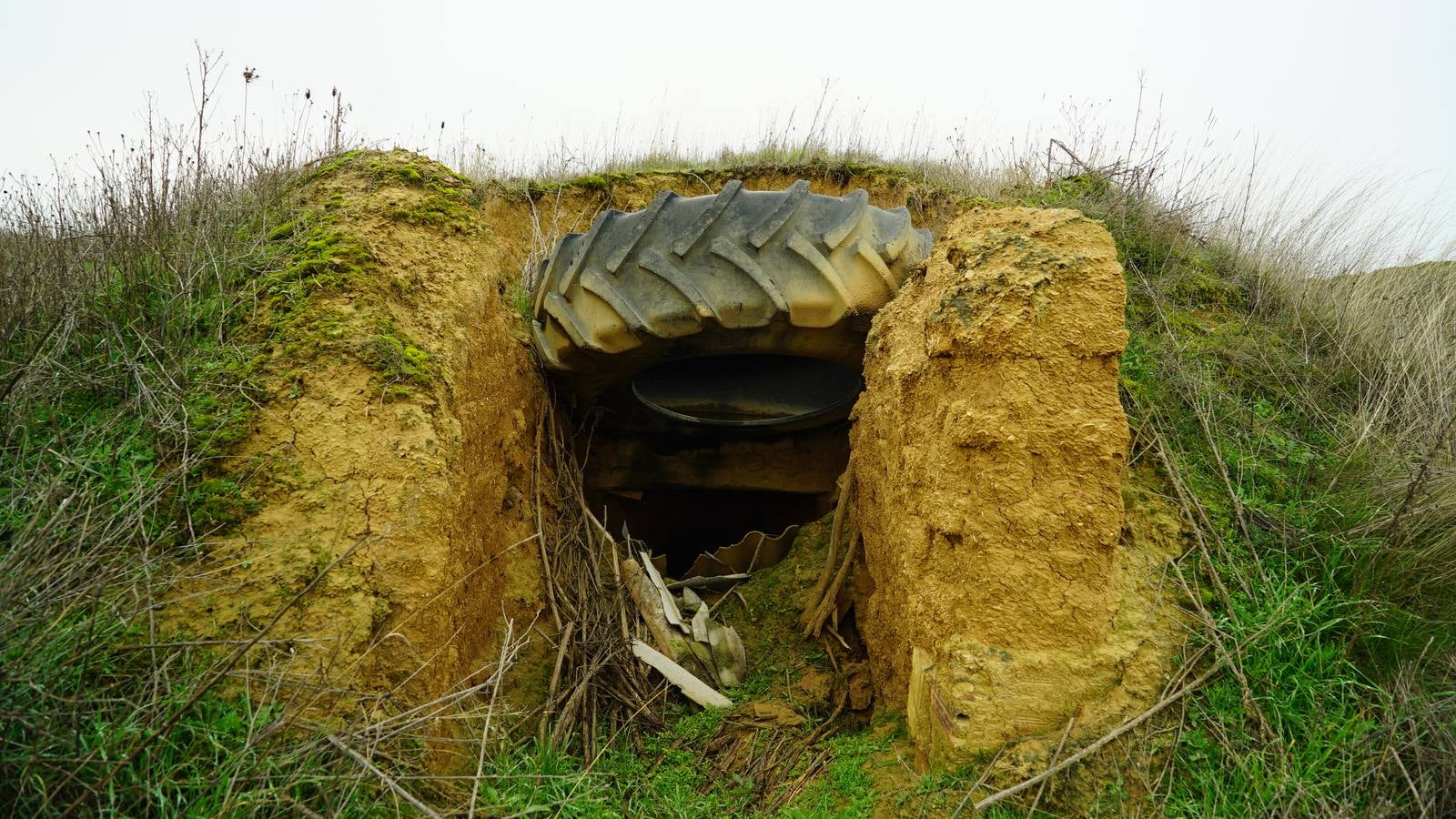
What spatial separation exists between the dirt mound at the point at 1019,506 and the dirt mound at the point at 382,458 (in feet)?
4.99

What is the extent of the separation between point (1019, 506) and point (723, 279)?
1.51m

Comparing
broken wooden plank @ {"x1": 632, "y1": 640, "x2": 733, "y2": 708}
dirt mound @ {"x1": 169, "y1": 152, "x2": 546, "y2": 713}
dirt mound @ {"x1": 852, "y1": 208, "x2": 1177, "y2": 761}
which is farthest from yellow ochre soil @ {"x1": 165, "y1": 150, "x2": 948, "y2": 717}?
dirt mound @ {"x1": 852, "y1": 208, "x2": 1177, "y2": 761}

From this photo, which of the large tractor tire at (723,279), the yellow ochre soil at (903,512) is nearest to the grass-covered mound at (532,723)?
the yellow ochre soil at (903,512)

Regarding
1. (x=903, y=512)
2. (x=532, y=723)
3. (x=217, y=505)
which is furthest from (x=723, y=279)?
(x=217, y=505)

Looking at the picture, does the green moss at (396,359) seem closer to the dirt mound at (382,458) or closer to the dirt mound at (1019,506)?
the dirt mound at (382,458)

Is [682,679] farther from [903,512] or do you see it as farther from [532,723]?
[903,512]

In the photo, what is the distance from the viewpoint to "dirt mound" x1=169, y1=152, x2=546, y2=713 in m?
2.73

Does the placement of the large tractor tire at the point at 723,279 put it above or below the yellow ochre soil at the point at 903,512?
above

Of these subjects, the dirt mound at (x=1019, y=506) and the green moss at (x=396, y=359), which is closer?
the dirt mound at (x=1019, y=506)

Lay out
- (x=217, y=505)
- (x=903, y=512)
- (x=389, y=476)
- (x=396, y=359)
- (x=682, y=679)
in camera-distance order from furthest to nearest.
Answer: (x=682, y=679), (x=396, y=359), (x=903, y=512), (x=389, y=476), (x=217, y=505)

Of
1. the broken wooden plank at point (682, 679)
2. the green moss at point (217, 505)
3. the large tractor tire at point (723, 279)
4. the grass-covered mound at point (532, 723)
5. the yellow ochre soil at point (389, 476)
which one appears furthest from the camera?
the large tractor tire at point (723, 279)

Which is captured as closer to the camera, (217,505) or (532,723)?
(217,505)

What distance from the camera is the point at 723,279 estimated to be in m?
3.77

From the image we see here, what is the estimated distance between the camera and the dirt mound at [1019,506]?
2754 mm
